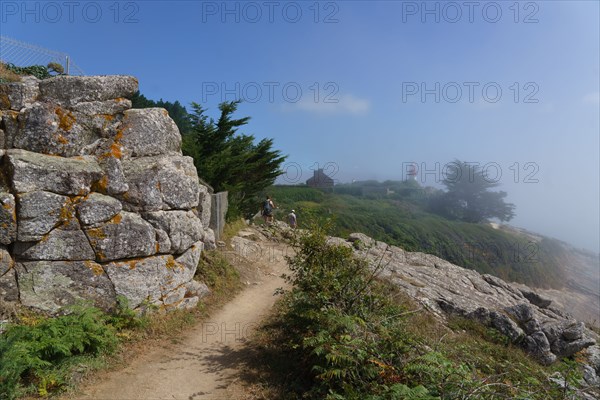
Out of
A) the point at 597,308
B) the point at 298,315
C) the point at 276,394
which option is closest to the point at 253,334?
the point at 298,315

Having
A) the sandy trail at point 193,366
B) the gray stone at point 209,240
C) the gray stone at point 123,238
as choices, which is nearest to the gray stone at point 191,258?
the gray stone at point 123,238

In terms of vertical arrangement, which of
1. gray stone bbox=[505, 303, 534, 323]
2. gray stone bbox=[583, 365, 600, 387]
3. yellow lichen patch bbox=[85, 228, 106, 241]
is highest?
yellow lichen patch bbox=[85, 228, 106, 241]

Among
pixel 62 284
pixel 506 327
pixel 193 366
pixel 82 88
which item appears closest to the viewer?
pixel 193 366

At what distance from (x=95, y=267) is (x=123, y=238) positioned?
736 mm

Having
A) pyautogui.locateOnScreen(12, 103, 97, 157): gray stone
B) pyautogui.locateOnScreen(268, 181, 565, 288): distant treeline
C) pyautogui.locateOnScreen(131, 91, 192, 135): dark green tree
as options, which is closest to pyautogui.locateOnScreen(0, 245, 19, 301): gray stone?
pyautogui.locateOnScreen(12, 103, 97, 157): gray stone

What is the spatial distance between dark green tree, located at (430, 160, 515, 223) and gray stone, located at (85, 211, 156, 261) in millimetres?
46411

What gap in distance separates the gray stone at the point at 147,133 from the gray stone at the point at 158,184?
26 cm

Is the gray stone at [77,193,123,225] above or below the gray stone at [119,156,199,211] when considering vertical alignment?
below

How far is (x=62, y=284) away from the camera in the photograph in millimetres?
7008

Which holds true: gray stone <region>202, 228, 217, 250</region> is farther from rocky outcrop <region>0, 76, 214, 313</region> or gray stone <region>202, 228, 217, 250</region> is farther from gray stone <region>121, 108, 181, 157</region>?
gray stone <region>121, 108, 181, 157</region>

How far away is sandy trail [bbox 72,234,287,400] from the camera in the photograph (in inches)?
223

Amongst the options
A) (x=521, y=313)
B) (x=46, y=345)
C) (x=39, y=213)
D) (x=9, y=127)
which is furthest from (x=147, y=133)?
(x=521, y=313)

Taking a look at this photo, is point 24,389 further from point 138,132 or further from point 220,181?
point 220,181

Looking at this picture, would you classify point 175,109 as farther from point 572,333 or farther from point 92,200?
A: point 572,333
